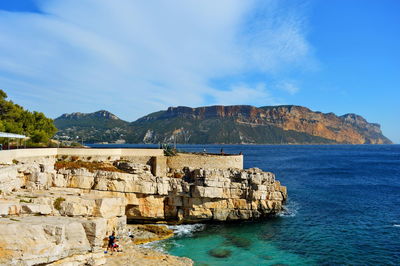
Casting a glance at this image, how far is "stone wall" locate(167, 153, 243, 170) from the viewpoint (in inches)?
1537

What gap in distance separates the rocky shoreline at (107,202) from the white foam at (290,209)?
1.15 meters

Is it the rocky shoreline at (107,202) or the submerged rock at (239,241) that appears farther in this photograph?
the submerged rock at (239,241)

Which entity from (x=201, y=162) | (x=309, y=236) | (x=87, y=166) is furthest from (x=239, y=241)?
(x=87, y=166)

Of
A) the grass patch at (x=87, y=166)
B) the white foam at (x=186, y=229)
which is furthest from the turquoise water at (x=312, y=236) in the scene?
the grass patch at (x=87, y=166)

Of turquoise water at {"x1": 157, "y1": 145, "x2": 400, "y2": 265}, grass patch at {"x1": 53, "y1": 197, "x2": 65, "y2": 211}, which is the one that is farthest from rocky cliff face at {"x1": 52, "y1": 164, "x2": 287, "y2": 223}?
grass patch at {"x1": 53, "y1": 197, "x2": 65, "y2": 211}

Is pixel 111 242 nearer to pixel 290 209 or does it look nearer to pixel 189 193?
pixel 189 193

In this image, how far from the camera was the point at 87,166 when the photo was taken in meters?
32.8

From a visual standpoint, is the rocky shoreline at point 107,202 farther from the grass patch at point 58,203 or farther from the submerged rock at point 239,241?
the submerged rock at point 239,241

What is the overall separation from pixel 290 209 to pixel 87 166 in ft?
84.3

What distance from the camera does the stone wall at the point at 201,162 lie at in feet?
128

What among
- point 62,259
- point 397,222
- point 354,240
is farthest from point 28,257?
point 397,222

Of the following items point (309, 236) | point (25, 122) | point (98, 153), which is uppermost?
point (25, 122)

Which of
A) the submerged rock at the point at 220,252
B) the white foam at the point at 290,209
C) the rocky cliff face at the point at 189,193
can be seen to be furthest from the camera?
the white foam at the point at 290,209

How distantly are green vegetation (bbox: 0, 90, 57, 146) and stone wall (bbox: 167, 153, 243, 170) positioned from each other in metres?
21.4
